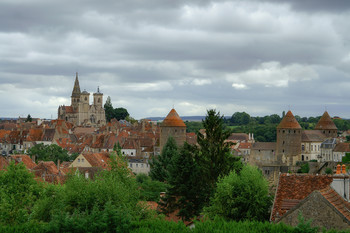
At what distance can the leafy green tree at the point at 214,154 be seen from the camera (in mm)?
36500

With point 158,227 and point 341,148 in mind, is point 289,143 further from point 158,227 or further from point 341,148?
point 158,227

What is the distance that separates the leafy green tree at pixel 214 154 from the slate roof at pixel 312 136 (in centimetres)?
5167

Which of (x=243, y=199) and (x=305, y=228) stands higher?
(x=243, y=199)

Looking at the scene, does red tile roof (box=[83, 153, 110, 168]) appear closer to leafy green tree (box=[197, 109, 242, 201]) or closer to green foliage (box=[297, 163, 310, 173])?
green foliage (box=[297, 163, 310, 173])

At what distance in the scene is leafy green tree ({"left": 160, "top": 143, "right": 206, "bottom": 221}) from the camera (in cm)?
3478

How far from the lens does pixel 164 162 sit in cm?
6731

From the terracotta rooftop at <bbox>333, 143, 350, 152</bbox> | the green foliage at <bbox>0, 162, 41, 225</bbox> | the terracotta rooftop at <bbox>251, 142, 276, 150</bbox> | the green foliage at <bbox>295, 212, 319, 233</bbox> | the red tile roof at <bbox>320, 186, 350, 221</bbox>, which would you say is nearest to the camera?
the green foliage at <bbox>295, 212, 319, 233</bbox>

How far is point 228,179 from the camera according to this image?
29.4m

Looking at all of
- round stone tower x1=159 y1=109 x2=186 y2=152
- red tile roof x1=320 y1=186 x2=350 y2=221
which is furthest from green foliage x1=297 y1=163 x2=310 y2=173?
red tile roof x1=320 y1=186 x2=350 y2=221

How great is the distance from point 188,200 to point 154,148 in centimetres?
5446

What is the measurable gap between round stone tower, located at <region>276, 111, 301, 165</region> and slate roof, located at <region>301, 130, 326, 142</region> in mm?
3857

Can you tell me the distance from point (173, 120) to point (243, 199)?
50.6 m

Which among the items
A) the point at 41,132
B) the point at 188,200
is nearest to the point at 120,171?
the point at 188,200

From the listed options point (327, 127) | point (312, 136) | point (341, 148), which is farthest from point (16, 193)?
point (327, 127)
